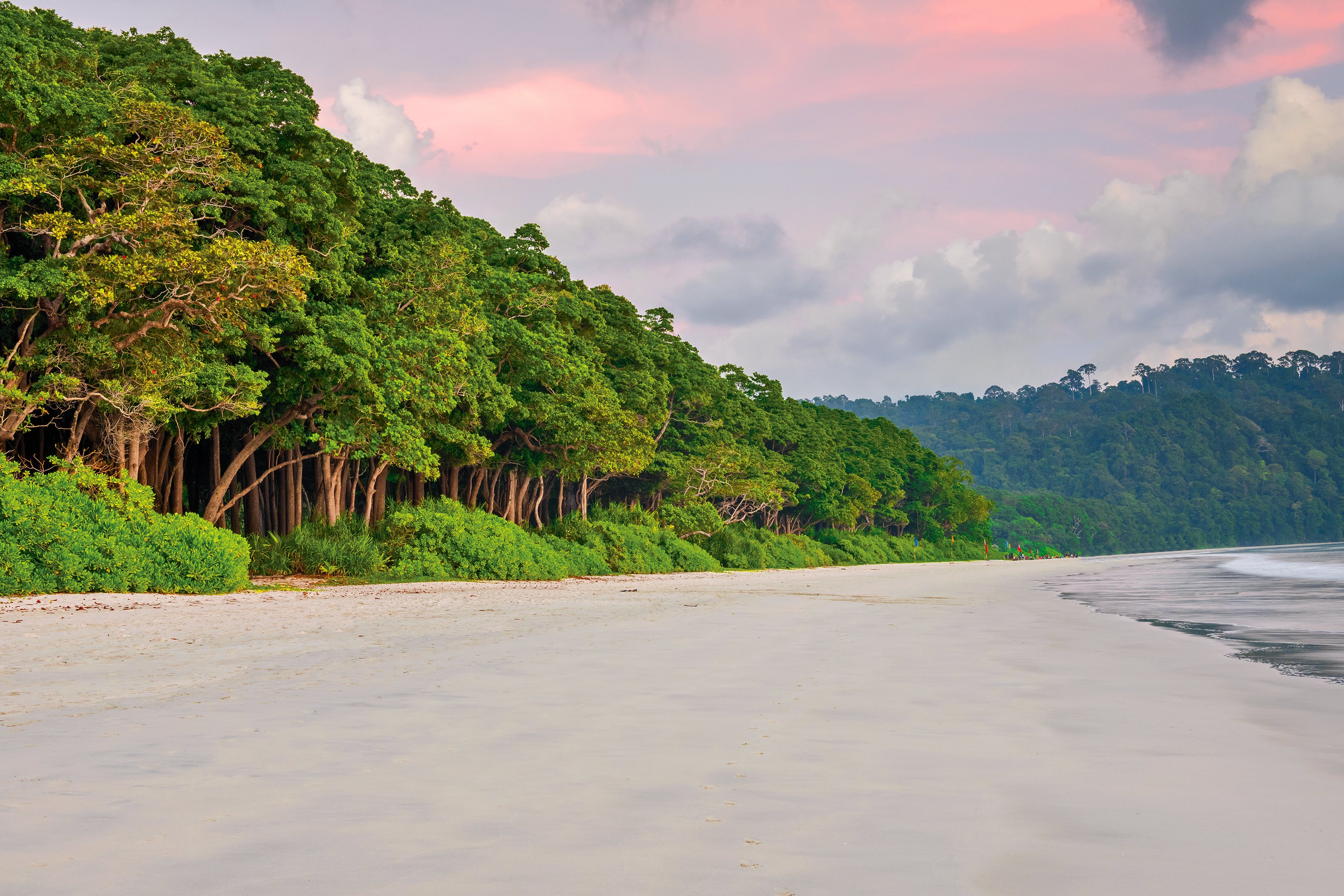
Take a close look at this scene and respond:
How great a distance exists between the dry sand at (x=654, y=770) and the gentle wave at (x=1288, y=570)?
34748mm

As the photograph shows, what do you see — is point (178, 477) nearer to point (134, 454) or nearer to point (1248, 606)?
point (134, 454)

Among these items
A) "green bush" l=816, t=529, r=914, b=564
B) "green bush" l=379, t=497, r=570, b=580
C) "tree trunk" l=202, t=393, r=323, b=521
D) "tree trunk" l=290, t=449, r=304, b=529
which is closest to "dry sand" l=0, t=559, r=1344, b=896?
"tree trunk" l=202, t=393, r=323, b=521

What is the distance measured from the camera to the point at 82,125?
20562 mm

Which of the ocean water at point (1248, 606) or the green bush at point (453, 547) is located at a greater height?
the green bush at point (453, 547)

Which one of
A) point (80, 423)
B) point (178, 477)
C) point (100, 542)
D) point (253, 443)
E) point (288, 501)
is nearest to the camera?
point (100, 542)

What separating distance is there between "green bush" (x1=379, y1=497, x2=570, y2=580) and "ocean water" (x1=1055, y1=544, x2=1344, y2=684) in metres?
16.7

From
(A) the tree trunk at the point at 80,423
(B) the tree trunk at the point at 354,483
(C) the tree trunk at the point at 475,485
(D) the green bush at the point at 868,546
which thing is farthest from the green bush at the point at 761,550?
(A) the tree trunk at the point at 80,423

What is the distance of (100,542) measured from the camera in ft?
65.1

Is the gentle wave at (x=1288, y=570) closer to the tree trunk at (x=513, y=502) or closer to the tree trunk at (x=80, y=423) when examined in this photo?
the tree trunk at (x=513, y=502)

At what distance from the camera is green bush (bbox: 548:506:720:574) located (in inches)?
1594

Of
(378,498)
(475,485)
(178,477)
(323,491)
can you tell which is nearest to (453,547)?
(323,491)

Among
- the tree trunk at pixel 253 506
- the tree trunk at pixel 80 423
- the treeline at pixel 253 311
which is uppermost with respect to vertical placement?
the treeline at pixel 253 311

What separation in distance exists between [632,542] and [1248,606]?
80.8ft

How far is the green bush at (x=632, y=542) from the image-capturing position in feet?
133
